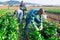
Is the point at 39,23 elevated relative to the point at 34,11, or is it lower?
lower

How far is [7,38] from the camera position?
8570 millimetres

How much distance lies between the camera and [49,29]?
29.1ft

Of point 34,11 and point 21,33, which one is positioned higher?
point 34,11

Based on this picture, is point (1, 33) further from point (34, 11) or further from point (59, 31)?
point (59, 31)

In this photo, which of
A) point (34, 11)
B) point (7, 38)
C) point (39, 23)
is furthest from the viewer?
point (39, 23)

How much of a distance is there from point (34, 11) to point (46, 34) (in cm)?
101

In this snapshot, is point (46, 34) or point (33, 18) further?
point (33, 18)

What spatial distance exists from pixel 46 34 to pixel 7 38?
1.39 metres

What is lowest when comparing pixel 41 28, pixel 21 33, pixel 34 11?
pixel 21 33

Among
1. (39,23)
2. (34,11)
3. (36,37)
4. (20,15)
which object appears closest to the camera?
(36,37)

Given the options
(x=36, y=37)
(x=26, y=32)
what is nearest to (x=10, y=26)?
(x=26, y=32)

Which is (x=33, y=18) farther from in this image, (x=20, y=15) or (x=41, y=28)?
(x=20, y=15)

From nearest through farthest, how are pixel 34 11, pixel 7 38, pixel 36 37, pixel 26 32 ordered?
pixel 36 37 < pixel 7 38 < pixel 34 11 < pixel 26 32

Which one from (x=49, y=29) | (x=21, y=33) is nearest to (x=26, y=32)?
(x=21, y=33)
